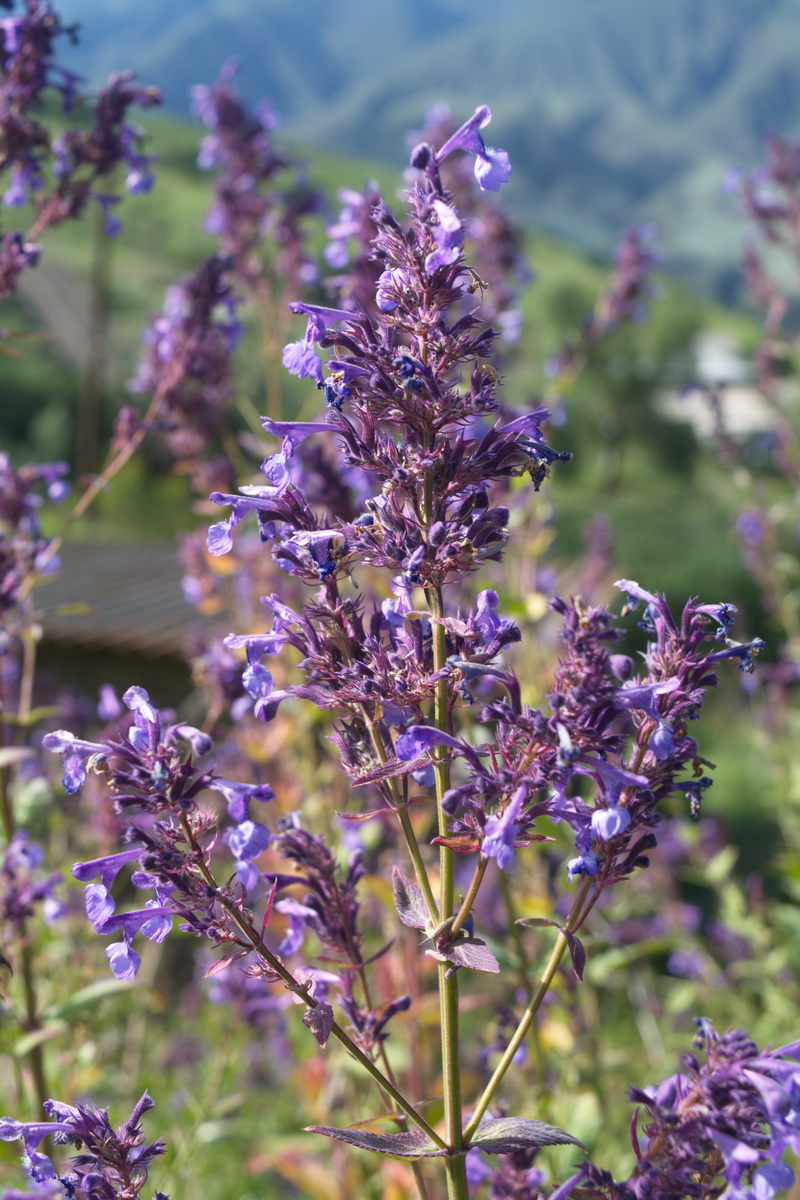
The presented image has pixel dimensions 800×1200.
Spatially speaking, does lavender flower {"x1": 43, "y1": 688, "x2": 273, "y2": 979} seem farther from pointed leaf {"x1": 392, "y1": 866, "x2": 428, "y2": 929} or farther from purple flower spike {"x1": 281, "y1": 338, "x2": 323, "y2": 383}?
purple flower spike {"x1": 281, "y1": 338, "x2": 323, "y2": 383}

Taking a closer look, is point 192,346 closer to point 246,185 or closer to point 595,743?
point 246,185

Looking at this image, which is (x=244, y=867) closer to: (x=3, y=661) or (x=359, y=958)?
(x=359, y=958)

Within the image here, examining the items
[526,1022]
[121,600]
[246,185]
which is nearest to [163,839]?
[526,1022]

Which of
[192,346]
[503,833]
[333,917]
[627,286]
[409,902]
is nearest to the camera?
[503,833]

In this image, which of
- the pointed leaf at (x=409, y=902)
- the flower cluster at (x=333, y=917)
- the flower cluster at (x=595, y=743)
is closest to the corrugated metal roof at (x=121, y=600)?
the flower cluster at (x=333, y=917)

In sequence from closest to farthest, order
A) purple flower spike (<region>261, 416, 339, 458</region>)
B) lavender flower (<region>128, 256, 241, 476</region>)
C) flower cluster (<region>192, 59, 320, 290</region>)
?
purple flower spike (<region>261, 416, 339, 458</region>), lavender flower (<region>128, 256, 241, 476</region>), flower cluster (<region>192, 59, 320, 290</region>)

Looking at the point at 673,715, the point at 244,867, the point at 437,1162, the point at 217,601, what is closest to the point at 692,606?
the point at 673,715

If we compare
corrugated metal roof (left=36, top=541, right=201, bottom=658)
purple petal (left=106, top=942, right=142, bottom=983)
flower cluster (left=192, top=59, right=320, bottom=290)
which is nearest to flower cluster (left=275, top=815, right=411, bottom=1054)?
purple petal (left=106, top=942, right=142, bottom=983)
